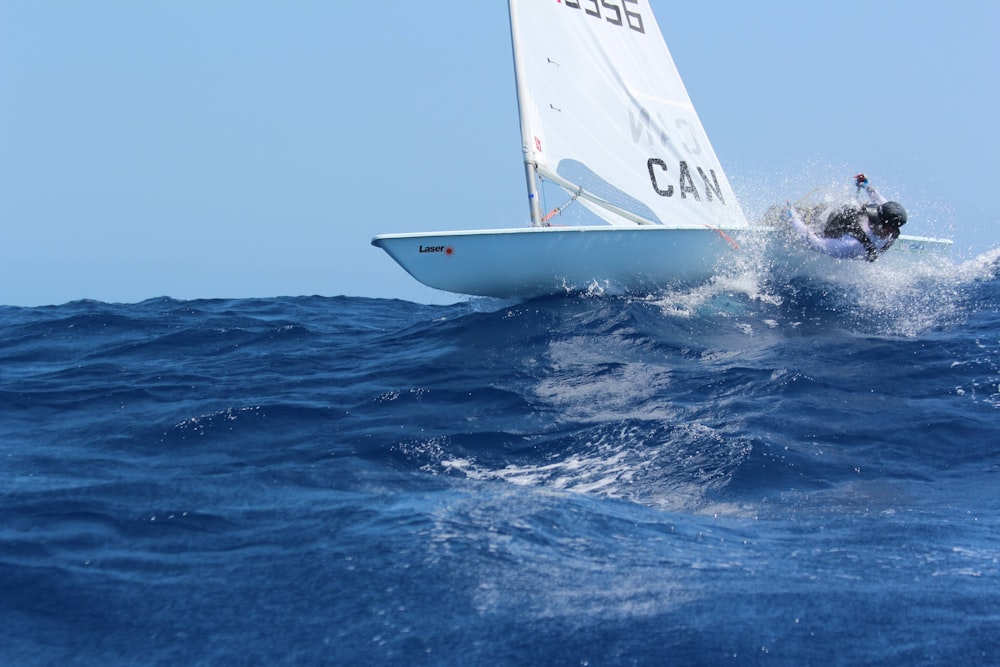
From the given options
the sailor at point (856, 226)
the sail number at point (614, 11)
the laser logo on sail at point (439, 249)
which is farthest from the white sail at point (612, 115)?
the laser logo on sail at point (439, 249)

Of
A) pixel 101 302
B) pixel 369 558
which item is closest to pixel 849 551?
pixel 369 558

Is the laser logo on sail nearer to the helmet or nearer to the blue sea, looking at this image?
the blue sea

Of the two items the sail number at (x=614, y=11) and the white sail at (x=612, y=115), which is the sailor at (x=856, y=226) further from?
the sail number at (x=614, y=11)

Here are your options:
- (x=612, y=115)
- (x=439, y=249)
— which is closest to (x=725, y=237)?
(x=612, y=115)

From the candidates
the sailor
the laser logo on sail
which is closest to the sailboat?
the laser logo on sail

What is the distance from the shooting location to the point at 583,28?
34.4 ft

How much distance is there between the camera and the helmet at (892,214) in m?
9.85

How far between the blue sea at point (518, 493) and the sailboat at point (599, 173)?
552 mm

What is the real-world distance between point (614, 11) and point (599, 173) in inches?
85.4

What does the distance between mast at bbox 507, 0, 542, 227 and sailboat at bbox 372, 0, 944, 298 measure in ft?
0.05

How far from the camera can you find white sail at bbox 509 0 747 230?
10.1 metres

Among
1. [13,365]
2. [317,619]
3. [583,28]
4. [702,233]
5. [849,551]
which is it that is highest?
[583,28]

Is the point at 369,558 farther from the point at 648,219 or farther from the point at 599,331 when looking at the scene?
the point at 648,219

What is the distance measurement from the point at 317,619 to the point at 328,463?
7.30 feet
